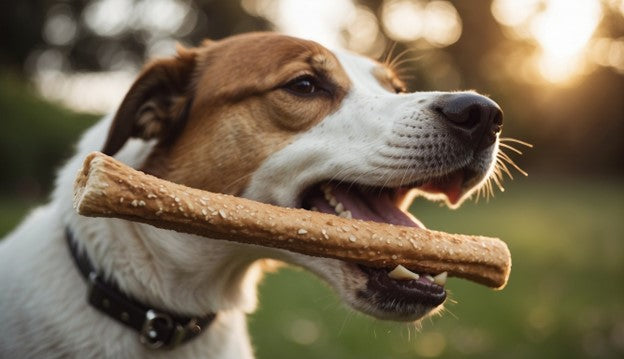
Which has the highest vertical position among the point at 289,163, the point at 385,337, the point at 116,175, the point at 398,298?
the point at 116,175

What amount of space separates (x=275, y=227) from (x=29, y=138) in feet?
32.6

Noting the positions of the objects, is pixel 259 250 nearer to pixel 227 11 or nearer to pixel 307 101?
pixel 307 101

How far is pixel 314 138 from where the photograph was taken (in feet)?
8.43

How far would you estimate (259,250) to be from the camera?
8.45 feet

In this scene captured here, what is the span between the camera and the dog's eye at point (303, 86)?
2.68 meters

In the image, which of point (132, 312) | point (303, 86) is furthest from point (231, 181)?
point (132, 312)

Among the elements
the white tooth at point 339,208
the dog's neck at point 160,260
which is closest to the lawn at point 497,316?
the white tooth at point 339,208

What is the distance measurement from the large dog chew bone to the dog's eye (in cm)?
75

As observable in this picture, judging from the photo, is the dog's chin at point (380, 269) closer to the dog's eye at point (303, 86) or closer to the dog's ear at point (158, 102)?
the dog's eye at point (303, 86)

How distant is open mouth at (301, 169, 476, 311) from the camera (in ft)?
7.45

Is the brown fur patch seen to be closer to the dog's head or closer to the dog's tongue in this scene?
the dog's head

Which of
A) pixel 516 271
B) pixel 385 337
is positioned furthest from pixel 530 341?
pixel 516 271

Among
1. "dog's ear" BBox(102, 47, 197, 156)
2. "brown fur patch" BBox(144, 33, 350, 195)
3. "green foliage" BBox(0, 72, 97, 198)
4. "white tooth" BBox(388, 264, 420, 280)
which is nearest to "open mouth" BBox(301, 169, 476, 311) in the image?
"white tooth" BBox(388, 264, 420, 280)

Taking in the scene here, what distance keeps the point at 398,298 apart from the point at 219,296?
32.1 inches
